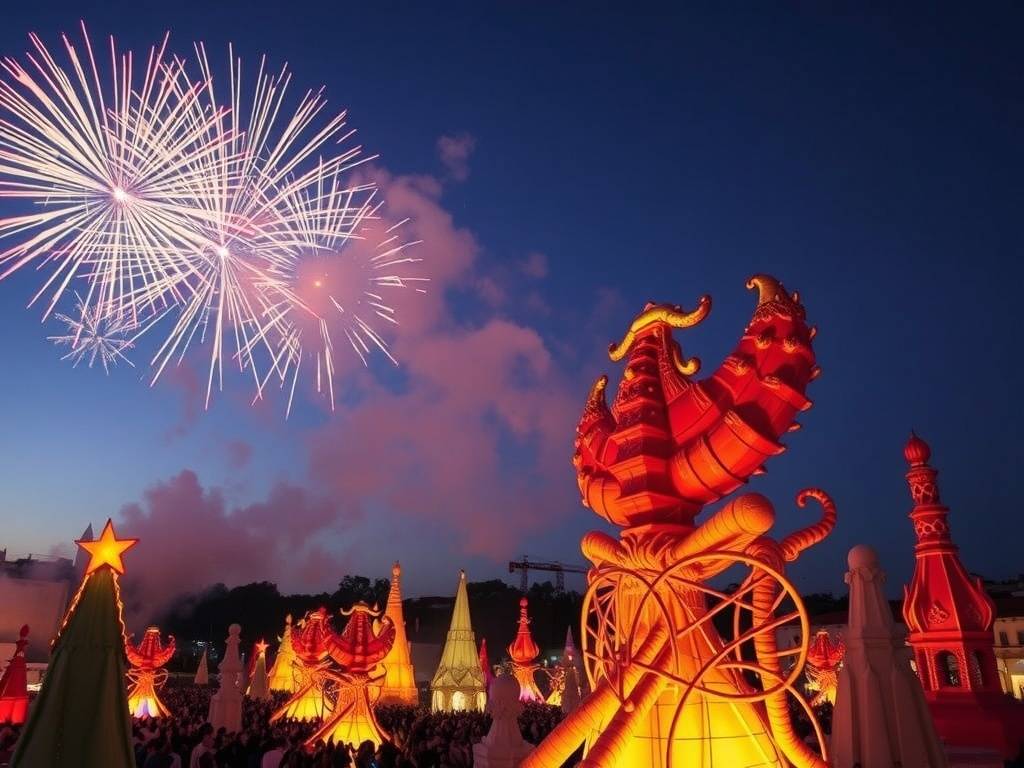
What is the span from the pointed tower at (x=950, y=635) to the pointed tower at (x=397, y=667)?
19.5 m

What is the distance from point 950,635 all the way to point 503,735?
38.8 ft

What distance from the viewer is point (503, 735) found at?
7.22 meters

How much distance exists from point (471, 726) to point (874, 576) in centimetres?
1182

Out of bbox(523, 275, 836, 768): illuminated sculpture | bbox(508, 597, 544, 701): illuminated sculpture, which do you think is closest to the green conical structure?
bbox(523, 275, 836, 768): illuminated sculpture

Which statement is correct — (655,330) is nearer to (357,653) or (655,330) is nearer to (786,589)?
(786,589)

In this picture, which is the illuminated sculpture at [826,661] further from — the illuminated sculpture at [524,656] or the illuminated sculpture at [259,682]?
the illuminated sculpture at [259,682]

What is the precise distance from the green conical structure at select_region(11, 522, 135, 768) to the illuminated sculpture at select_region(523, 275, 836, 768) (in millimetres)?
3723

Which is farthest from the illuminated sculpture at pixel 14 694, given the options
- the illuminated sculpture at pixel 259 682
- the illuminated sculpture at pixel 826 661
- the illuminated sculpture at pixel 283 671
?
the illuminated sculpture at pixel 826 661

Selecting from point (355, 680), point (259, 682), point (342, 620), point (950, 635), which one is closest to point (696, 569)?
point (950, 635)

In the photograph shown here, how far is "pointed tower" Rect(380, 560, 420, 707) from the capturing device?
92.5ft

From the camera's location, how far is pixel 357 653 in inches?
630

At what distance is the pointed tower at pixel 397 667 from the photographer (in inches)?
1110

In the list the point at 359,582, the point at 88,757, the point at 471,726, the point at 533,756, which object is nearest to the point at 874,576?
the point at 533,756

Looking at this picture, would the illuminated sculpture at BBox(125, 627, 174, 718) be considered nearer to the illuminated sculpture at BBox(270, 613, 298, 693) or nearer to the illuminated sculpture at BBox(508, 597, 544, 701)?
the illuminated sculpture at BBox(270, 613, 298, 693)
